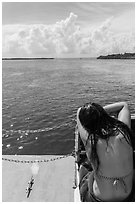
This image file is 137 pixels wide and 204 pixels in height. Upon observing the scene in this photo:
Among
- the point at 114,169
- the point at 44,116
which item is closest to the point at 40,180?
the point at 114,169

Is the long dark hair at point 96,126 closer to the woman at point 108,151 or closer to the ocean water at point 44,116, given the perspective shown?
the woman at point 108,151

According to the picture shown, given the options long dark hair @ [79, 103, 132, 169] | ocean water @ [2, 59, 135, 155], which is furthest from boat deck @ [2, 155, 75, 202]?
ocean water @ [2, 59, 135, 155]

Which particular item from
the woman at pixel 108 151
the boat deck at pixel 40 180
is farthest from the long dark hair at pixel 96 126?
the boat deck at pixel 40 180

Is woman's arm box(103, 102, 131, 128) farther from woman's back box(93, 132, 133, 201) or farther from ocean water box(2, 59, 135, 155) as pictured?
ocean water box(2, 59, 135, 155)

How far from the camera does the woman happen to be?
2.46 meters

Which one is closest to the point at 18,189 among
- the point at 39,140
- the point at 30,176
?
the point at 30,176

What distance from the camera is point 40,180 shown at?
6543 mm

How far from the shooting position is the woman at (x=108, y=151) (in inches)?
96.8

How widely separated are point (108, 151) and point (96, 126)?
0.87 ft

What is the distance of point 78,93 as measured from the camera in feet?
123

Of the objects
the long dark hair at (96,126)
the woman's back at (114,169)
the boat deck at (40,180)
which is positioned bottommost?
the boat deck at (40,180)

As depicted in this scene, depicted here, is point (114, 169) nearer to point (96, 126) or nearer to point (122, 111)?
point (96, 126)

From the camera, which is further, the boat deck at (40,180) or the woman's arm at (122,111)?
the boat deck at (40,180)

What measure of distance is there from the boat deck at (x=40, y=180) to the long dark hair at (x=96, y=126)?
149 inches
